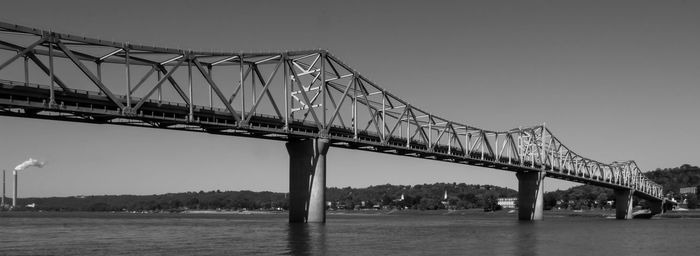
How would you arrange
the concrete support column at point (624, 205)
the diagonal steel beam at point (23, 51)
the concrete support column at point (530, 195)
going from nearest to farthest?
the diagonal steel beam at point (23, 51), the concrete support column at point (530, 195), the concrete support column at point (624, 205)

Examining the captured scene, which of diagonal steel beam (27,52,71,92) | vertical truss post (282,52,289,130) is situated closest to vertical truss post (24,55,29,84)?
diagonal steel beam (27,52,71,92)

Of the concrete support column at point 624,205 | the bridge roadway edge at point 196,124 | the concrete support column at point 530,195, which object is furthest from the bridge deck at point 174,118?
the concrete support column at point 624,205

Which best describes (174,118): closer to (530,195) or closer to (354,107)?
(354,107)

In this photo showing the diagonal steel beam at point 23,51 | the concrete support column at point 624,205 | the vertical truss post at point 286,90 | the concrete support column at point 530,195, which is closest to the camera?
the diagonal steel beam at point 23,51

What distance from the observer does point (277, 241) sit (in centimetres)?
6153

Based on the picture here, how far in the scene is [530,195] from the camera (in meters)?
151

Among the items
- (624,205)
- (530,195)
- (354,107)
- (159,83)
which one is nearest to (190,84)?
(159,83)

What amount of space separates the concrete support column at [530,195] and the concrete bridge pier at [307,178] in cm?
7027

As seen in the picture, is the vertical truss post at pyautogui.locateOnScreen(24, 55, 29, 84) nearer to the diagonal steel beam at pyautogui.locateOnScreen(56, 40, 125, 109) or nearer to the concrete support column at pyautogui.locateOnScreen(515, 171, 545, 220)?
the diagonal steel beam at pyautogui.locateOnScreen(56, 40, 125, 109)

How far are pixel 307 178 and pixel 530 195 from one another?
78426 millimetres

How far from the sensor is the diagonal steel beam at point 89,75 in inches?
2596

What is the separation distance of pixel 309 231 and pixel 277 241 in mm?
12596

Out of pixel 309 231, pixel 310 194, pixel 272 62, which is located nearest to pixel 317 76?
pixel 272 62

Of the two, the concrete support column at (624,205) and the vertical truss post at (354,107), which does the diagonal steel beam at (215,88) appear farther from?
the concrete support column at (624,205)
